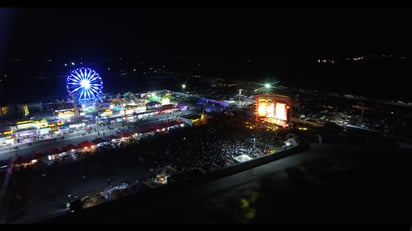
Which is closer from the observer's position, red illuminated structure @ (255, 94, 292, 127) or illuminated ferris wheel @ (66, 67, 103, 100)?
red illuminated structure @ (255, 94, 292, 127)

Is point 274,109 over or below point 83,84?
below

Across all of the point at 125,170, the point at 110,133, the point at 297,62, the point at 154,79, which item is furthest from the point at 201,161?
the point at 297,62

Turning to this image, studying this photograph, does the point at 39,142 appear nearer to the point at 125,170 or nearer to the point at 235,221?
the point at 125,170

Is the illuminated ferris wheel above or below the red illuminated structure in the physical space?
above

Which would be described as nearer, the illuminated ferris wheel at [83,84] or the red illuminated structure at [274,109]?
the red illuminated structure at [274,109]

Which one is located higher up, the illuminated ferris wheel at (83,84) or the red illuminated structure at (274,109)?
the illuminated ferris wheel at (83,84)
